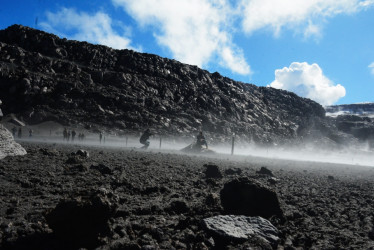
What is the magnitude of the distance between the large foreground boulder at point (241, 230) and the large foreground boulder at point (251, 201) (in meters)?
0.76

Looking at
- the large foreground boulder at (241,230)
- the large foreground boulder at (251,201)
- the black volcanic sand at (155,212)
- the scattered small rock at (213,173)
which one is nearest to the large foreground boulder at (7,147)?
the black volcanic sand at (155,212)

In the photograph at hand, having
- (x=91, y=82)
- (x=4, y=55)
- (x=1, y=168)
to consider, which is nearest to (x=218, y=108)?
(x=91, y=82)

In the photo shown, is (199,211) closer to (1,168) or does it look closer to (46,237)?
(46,237)

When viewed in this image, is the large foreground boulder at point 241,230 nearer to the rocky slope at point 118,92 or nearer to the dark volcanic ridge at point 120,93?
the dark volcanic ridge at point 120,93

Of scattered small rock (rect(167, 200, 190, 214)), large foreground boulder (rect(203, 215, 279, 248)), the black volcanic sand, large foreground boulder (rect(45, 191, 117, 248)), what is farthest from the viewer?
scattered small rock (rect(167, 200, 190, 214))

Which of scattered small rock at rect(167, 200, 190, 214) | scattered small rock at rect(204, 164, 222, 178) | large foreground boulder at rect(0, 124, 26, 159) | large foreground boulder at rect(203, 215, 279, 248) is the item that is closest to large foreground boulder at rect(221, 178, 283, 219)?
large foreground boulder at rect(203, 215, 279, 248)

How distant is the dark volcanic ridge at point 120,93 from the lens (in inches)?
2832

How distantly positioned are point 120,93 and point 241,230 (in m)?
84.7

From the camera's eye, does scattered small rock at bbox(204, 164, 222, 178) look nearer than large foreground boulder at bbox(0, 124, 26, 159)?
Yes

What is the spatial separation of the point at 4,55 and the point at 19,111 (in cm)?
2257

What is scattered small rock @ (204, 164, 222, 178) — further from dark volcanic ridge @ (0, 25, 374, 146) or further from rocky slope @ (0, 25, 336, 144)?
rocky slope @ (0, 25, 336, 144)

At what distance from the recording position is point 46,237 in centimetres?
360

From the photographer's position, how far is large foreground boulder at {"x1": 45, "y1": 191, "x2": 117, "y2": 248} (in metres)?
3.49

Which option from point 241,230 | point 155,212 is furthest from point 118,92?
point 241,230
